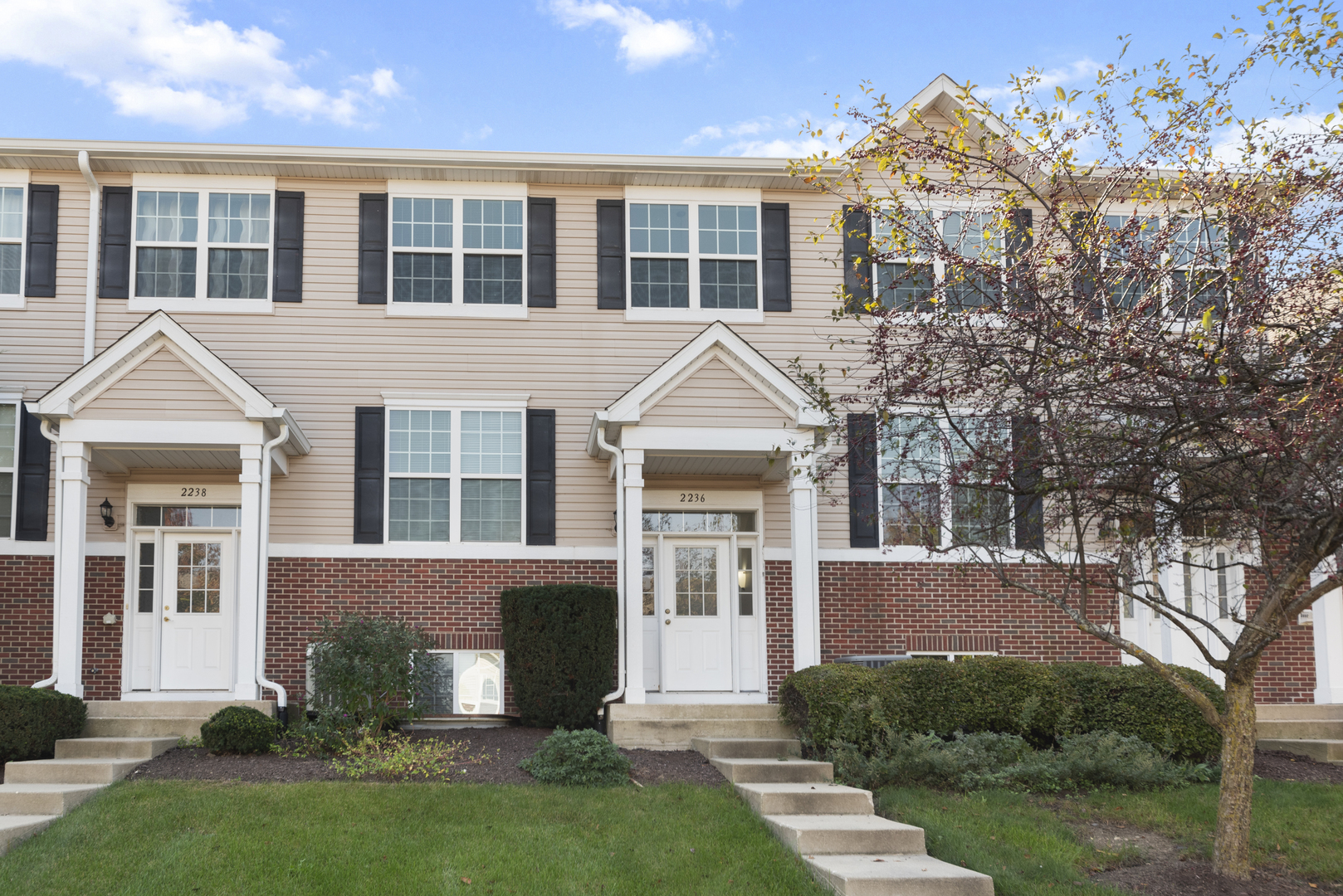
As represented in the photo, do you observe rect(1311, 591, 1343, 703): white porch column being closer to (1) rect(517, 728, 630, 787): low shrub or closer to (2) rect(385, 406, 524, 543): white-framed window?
(1) rect(517, 728, 630, 787): low shrub

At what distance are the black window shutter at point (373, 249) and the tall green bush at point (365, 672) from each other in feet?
13.2

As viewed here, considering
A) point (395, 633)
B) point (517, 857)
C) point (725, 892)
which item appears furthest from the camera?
point (395, 633)

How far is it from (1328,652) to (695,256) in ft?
28.8

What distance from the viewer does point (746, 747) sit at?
10227mm

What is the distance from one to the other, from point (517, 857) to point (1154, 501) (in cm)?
461

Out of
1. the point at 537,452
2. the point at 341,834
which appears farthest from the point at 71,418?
the point at 341,834

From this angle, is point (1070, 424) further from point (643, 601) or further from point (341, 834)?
point (643, 601)

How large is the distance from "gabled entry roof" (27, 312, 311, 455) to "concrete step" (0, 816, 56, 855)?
14.3ft

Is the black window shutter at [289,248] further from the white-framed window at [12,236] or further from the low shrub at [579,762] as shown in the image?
the low shrub at [579,762]

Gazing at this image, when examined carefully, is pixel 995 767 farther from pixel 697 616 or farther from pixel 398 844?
pixel 398 844

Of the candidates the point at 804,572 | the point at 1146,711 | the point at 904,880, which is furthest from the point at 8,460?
the point at 1146,711

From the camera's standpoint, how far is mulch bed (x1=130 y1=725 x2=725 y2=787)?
9062mm

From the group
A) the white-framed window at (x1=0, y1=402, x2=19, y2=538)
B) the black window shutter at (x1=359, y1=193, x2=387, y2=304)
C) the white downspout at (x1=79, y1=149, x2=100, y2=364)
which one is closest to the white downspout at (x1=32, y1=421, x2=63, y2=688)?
the white-framed window at (x1=0, y1=402, x2=19, y2=538)

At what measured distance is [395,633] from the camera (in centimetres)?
1060
